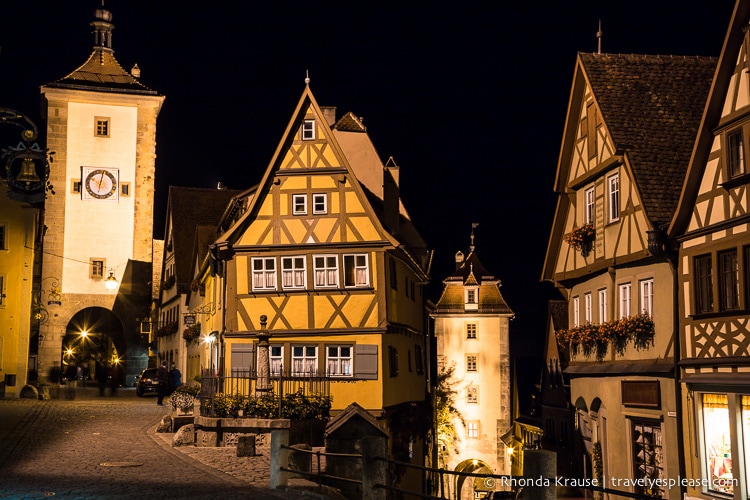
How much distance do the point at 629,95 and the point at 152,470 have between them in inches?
571

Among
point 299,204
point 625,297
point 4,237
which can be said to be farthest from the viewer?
point 4,237

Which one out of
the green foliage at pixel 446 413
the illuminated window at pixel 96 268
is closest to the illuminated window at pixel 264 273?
the green foliage at pixel 446 413

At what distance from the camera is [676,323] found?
21.7 meters

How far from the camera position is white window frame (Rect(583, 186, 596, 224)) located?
26.2 m

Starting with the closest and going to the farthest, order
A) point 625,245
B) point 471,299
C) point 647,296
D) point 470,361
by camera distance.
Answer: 1. point 647,296
2. point 625,245
3. point 470,361
4. point 471,299

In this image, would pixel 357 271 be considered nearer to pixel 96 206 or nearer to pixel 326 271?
pixel 326 271

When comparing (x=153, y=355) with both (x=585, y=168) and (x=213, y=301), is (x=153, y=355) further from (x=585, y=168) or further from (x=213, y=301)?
(x=585, y=168)

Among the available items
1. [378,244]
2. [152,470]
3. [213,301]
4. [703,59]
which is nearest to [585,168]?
[703,59]

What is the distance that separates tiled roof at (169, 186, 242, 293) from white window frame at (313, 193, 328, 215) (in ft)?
58.0

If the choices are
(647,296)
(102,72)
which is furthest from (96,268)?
(647,296)

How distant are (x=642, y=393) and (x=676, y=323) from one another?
2.11 metres

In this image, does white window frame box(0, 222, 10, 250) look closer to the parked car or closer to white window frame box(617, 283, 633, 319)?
the parked car

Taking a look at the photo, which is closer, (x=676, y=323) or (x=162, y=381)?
(x=676, y=323)

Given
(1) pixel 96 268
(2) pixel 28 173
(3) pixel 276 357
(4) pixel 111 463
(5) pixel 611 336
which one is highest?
(1) pixel 96 268
